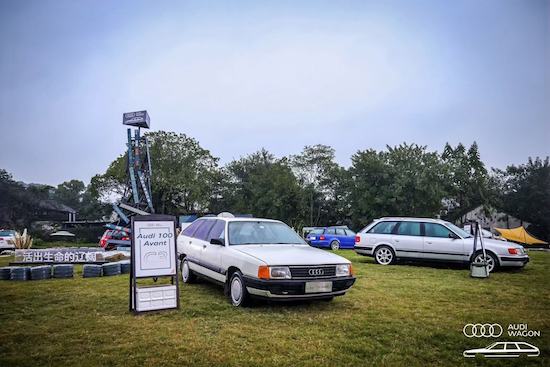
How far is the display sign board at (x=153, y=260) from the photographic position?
573 cm

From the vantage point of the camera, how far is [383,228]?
40.4ft

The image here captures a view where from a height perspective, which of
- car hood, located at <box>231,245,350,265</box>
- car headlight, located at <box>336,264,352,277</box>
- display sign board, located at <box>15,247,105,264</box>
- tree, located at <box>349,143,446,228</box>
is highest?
tree, located at <box>349,143,446,228</box>

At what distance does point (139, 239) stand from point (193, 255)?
2129 millimetres

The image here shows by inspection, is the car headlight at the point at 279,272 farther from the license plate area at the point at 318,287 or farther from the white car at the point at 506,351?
the white car at the point at 506,351

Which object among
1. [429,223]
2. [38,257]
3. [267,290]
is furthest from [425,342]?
[38,257]

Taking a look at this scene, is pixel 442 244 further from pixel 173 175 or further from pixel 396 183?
pixel 173 175

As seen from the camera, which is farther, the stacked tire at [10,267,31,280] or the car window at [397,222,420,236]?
the car window at [397,222,420,236]

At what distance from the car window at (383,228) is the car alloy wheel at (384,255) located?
0.52m


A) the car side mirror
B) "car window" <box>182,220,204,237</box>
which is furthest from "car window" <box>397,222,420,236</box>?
the car side mirror

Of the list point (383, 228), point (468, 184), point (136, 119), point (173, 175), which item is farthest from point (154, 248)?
point (468, 184)

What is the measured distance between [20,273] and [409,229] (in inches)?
407

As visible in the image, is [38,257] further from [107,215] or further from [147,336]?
[107,215]

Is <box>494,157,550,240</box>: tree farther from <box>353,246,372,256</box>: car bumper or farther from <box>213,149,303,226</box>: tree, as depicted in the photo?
<box>353,246,372,256</box>: car bumper

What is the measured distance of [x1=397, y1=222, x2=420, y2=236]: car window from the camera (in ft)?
38.3
